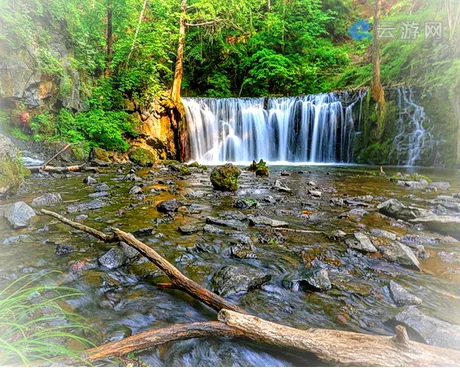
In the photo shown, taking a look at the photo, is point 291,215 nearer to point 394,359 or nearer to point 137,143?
point 394,359

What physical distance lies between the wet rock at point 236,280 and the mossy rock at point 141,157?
976 cm

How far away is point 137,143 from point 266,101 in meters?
8.06

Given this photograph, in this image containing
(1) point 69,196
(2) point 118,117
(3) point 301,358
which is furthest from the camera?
(2) point 118,117

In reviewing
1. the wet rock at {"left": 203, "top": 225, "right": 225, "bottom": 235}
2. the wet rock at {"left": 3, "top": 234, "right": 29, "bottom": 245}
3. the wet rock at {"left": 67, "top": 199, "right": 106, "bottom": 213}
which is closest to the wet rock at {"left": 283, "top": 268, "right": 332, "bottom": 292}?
the wet rock at {"left": 203, "top": 225, "right": 225, "bottom": 235}

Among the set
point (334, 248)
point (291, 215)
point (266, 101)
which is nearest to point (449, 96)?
point (266, 101)

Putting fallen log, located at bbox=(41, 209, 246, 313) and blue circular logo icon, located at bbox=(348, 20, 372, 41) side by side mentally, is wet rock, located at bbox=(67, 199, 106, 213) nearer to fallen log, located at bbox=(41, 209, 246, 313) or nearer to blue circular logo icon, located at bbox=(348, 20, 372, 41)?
fallen log, located at bbox=(41, 209, 246, 313)

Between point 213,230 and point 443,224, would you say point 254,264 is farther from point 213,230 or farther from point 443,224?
point 443,224

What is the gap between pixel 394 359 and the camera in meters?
1.09

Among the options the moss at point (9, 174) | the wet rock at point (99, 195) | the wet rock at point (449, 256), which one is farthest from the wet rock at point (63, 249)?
the wet rock at point (449, 256)

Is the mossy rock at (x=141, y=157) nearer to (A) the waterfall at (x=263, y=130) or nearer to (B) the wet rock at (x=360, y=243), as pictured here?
(A) the waterfall at (x=263, y=130)

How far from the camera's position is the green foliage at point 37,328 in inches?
37.7

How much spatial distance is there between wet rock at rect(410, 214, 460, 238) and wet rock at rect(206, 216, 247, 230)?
8.45ft

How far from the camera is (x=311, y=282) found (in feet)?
7.02

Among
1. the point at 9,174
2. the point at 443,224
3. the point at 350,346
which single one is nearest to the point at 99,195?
the point at 9,174
